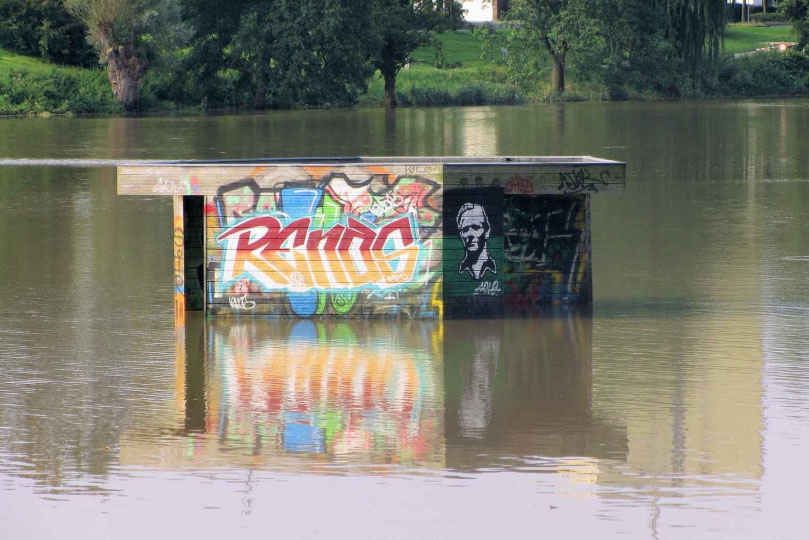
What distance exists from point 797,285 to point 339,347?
5.72 meters

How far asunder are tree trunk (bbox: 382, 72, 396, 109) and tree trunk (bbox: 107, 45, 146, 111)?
15.5 meters

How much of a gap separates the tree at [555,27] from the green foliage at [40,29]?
2945 centimetres

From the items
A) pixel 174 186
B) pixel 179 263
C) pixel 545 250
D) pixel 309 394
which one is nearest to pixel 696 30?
pixel 545 250

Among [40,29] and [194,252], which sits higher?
[40,29]

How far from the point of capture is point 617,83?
274 ft

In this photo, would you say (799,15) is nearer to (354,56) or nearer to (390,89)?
(390,89)

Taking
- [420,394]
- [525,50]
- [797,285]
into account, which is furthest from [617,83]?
[420,394]

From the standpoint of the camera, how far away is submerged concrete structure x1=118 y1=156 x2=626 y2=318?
12.3 meters

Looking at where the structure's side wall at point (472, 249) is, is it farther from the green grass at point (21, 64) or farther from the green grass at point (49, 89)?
the green grass at point (21, 64)

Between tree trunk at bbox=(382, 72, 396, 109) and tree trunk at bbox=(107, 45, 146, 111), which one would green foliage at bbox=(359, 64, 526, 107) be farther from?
tree trunk at bbox=(107, 45, 146, 111)

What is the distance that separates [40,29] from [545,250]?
201ft

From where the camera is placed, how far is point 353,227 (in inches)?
484

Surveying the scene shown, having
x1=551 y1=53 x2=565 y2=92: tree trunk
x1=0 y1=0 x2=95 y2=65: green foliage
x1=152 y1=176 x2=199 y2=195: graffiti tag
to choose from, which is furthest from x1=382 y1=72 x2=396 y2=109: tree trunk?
x1=152 y1=176 x2=199 y2=195: graffiti tag

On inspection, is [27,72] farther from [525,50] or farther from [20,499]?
[20,499]
